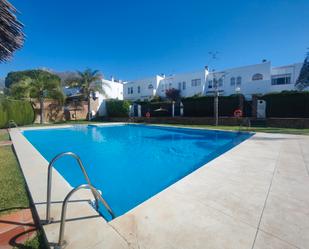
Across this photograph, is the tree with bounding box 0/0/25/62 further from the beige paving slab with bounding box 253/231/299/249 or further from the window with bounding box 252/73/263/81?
the window with bounding box 252/73/263/81

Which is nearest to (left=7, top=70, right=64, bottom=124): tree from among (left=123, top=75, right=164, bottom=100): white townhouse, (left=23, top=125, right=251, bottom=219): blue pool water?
(left=23, top=125, right=251, bottom=219): blue pool water

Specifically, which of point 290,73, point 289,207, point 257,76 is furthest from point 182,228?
point 290,73

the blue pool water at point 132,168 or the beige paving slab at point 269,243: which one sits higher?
Result: the beige paving slab at point 269,243

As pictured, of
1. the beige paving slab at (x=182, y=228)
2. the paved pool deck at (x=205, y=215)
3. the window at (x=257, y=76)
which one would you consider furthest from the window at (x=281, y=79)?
the beige paving slab at (x=182, y=228)

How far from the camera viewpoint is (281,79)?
2675 cm

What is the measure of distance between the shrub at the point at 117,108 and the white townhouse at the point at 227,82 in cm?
919

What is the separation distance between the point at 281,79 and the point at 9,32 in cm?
3166

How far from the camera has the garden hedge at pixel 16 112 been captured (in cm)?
1761

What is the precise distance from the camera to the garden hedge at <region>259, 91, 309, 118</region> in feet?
56.1

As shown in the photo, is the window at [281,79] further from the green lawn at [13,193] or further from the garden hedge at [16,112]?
the garden hedge at [16,112]

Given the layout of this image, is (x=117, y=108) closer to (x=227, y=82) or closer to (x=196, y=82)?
(x=196, y=82)

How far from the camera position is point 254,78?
1088 inches

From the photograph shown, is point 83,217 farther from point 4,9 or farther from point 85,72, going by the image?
point 85,72

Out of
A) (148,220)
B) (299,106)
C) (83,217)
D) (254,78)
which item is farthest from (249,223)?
(254,78)
